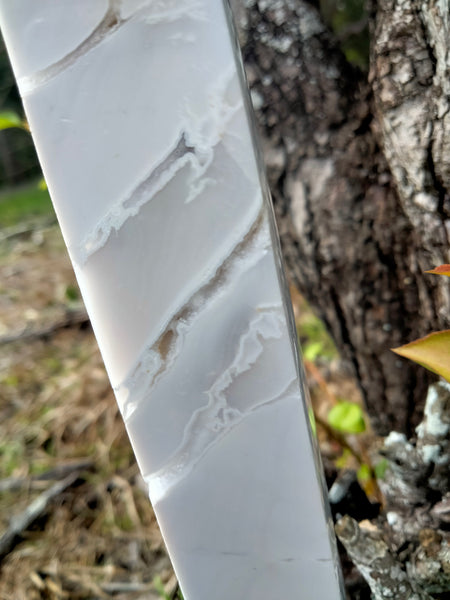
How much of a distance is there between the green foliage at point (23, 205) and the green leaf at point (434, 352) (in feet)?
10.5

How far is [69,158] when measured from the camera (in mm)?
458

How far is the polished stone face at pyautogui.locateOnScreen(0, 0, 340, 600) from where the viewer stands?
1.44 feet

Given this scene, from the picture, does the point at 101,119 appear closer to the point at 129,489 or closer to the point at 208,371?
the point at 208,371

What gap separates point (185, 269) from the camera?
468 mm

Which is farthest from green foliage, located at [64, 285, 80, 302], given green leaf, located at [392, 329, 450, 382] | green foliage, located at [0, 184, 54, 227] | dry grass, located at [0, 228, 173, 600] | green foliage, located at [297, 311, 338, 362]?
green leaf, located at [392, 329, 450, 382]

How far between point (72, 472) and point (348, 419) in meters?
0.64

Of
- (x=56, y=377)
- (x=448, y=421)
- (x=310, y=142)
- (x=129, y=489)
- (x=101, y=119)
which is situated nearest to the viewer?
(x=101, y=119)

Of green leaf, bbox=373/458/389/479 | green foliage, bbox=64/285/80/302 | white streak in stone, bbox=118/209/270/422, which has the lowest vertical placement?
→ green foliage, bbox=64/285/80/302

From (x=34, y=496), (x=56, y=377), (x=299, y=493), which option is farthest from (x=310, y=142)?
(x=56, y=377)

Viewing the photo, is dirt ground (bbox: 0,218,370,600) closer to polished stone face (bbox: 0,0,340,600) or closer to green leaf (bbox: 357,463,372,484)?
green leaf (bbox: 357,463,372,484)

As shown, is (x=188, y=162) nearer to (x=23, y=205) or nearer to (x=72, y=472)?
(x=72, y=472)

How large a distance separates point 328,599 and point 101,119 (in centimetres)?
50

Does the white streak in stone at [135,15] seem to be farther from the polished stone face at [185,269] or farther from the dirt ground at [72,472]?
the dirt ground at [72,472]

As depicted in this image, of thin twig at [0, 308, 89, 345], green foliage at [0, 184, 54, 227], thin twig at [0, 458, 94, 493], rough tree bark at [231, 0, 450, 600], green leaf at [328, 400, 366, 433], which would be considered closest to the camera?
rough tree bark at [231, 0, 450, 600]
